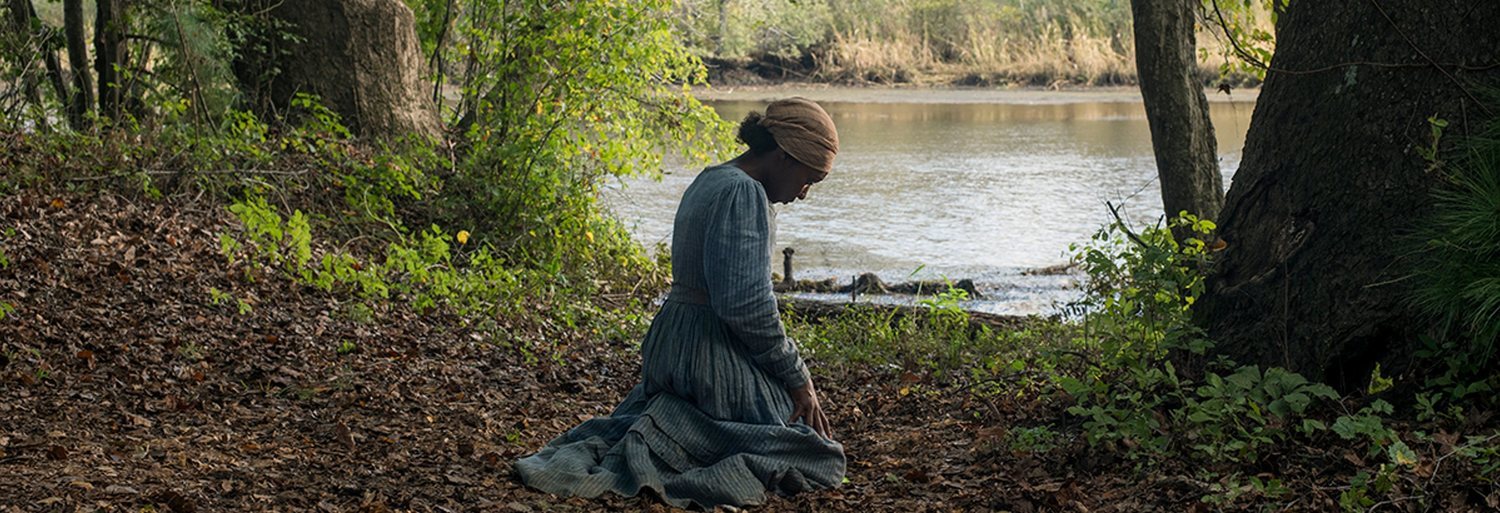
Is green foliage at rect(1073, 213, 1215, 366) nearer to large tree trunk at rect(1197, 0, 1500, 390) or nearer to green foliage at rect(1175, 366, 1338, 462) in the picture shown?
large tree trunk at rect(1197, 0, 1500, 390)

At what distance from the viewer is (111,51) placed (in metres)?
10.1

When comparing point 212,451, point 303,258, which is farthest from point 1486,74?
point 303,258

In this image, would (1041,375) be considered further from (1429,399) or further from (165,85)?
(165,85)

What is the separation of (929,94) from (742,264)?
95.2 feet

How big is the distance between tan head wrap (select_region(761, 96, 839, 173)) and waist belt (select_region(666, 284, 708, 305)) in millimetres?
505

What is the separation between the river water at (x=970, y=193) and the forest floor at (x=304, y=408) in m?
2.77

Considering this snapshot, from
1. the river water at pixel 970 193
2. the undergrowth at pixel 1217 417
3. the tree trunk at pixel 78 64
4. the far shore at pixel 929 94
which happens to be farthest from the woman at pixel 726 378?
the far shore at pixel 929 94

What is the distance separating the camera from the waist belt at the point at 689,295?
4.47 meters

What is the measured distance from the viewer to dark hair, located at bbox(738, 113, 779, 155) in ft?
14.6

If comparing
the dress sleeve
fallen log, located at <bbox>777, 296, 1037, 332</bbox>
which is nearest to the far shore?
fallen log, located at <bbox>777, 296, 1037, 332</bbox>

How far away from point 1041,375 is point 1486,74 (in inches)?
86.6

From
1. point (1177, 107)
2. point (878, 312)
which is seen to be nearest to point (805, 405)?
point (878, 312)

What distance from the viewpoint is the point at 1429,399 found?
4184mm

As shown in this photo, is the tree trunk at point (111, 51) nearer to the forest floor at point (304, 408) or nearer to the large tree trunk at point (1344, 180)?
the forest floor at point (304, 408)
